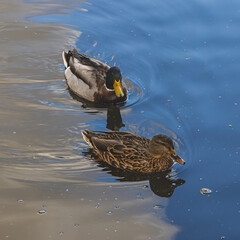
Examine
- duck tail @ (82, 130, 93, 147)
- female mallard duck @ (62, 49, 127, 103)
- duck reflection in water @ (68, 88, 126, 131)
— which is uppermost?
female mallard duck @ (62, 49, 127, 103)

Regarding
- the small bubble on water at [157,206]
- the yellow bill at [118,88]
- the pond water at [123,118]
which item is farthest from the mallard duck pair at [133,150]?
the yellow bill at [118,88]

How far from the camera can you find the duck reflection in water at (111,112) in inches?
322

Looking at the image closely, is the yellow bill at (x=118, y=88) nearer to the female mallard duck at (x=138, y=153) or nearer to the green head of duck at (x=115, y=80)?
the green head of duck at (x=115, y=80)

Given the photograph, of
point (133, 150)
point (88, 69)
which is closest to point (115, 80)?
point (88, 69)

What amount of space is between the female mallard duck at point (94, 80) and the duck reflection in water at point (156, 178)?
7.05 feet

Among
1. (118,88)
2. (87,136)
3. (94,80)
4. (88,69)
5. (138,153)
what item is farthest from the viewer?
(88,69)

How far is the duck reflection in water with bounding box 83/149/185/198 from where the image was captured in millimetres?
6664

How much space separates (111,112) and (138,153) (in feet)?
6.21

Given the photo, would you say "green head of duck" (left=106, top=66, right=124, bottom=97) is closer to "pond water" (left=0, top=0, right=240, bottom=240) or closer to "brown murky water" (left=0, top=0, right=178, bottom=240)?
"pond water" (left=0, top=0, right=240, bottom=240)

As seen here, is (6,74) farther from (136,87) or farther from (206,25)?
(206,25)

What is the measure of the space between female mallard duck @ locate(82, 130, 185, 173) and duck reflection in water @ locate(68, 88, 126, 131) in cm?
95

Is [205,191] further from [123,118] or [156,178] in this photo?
[123,118]

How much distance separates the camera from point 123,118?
333 inches

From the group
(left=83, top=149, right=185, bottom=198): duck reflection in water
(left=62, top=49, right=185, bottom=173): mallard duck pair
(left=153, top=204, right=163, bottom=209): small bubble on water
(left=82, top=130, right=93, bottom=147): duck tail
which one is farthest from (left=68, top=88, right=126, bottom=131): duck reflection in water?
(left=153, top=204, right=163, bottom=209): small bubble on water
